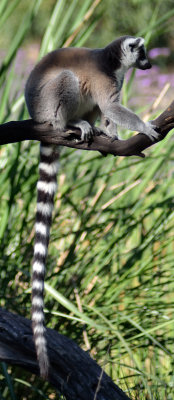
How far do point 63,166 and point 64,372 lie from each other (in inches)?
34.0

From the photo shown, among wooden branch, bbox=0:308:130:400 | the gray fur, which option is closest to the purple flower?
the gray fur

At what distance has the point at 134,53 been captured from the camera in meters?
1.46

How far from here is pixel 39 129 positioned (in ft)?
3.66

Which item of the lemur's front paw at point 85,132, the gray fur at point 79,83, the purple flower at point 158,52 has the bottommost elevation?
the lemur's front paw at point 85,132

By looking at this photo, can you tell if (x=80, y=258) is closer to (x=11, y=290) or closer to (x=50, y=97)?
(x=11, y=290)

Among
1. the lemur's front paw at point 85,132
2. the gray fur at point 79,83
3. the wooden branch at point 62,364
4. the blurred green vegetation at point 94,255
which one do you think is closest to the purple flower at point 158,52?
the blurred green vegetation at point 94,255

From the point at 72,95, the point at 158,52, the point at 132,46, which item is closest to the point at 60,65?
the point at 72,95

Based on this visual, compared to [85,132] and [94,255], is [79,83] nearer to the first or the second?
[85,132]

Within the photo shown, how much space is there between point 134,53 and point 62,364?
0.76m

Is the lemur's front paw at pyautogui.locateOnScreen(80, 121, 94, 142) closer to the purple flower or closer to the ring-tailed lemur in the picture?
the ring-tailed lemur

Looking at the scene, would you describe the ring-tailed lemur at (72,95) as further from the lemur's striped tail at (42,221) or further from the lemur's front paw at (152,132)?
the lemur's front paw at (152,132)

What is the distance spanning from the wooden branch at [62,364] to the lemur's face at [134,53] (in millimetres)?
682

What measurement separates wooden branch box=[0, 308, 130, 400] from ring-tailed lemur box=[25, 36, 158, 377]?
214 mm

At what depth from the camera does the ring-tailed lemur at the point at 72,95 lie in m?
1.34
